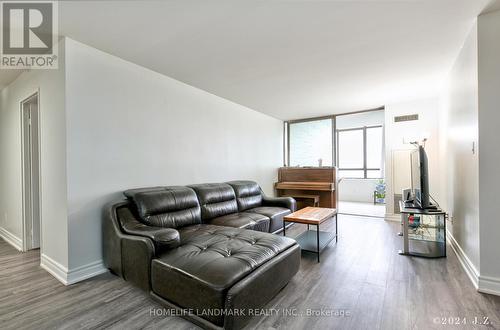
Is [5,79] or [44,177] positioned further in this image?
[5,79]

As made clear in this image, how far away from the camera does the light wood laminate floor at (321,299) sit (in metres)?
1.65

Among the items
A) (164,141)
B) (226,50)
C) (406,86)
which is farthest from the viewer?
(406,86)

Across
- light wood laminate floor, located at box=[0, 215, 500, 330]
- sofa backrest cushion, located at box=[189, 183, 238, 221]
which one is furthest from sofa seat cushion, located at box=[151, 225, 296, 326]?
sofa backrest cushion, located at box=[189, 183, 238, 221]

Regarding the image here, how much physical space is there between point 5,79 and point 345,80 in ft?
16.3

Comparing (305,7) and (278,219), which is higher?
(305,7)

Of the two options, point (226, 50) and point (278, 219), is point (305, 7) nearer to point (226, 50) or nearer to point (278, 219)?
point (226, 50)

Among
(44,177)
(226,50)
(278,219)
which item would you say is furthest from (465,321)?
(44,177)

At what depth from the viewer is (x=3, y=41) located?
2324 mm

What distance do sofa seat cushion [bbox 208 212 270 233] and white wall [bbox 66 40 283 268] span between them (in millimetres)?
841

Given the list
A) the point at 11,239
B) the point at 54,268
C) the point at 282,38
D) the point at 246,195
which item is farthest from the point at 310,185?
the point at 11,239

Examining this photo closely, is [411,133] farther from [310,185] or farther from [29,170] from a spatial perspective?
[29,170]

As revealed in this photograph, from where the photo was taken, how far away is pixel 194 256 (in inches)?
71.4

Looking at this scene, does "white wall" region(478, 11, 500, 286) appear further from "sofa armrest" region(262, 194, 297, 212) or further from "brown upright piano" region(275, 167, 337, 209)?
"brown upright piano" region(275, 167, 337, 209)

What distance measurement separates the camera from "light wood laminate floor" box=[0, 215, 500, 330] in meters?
1.65
